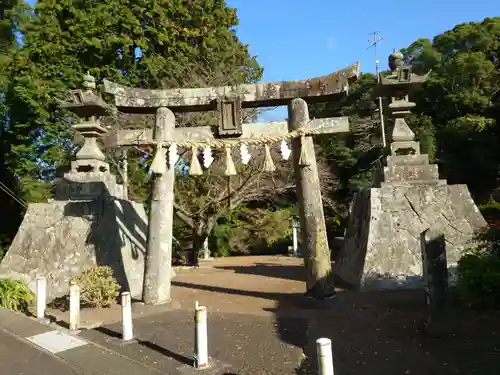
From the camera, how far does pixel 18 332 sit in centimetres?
651

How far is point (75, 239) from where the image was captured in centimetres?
1022

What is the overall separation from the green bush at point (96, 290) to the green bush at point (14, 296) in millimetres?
1207

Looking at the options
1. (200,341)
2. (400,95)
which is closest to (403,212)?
(400,95)

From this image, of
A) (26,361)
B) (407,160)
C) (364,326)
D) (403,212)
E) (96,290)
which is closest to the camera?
(26,361)

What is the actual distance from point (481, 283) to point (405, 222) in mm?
2873

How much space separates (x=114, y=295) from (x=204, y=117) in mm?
10718

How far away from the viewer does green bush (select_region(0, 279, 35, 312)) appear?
26.7 ft

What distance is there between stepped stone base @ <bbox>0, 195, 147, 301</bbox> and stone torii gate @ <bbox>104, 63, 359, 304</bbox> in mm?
2118

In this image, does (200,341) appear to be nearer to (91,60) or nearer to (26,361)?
(26,361)

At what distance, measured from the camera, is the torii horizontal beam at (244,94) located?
826cm

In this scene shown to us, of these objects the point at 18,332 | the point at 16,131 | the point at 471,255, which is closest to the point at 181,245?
the point at 16,131

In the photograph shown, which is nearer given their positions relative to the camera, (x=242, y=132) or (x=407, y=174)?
(x=242, y=132)

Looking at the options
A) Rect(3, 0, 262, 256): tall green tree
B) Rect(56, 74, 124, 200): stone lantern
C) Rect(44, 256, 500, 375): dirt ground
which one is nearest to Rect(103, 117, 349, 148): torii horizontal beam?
Rect(56, 74, 124, 200): stone lantern

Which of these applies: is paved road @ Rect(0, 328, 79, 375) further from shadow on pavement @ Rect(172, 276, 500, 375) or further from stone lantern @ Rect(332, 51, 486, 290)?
stone lantern @ Rect(332, 51, 486, 290)
